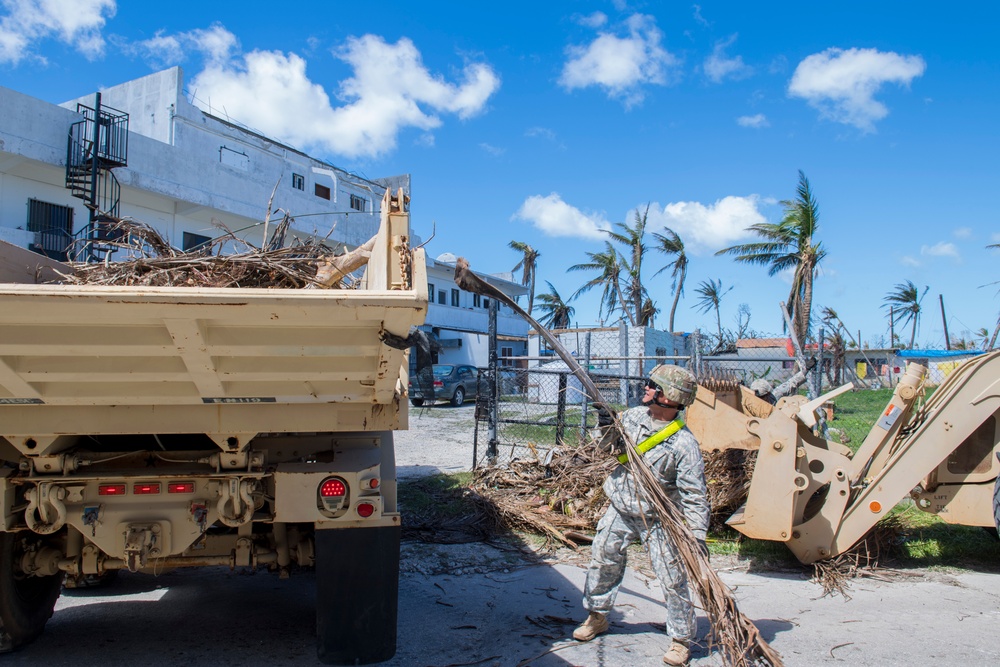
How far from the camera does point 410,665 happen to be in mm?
3662

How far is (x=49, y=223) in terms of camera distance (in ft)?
57.6

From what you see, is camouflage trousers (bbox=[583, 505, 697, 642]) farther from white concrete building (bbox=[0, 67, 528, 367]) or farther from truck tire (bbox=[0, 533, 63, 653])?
white concrete building (bbox=[0, 67, 528, 367])

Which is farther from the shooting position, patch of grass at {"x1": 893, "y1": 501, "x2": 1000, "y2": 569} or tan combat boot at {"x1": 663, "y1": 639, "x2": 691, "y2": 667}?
patch of grass at {"x1": 893, "y1": 501, "x2": 1000, "y2": 569}

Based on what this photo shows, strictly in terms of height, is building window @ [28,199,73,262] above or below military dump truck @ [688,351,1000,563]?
above

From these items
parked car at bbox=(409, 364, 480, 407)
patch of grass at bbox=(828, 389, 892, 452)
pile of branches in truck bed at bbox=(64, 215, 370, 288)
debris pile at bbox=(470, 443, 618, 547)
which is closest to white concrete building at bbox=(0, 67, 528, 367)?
parked car at bbox=(409, 364, 480, 407)

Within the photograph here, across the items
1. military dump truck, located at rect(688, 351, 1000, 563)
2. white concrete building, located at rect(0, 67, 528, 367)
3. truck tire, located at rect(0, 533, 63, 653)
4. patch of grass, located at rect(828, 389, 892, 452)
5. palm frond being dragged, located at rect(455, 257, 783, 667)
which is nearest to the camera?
palm frond being dragged, located at rect(455, 257, 783, 667)

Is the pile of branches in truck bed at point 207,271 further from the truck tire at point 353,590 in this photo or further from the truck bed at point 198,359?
the truck tire at point 353,590

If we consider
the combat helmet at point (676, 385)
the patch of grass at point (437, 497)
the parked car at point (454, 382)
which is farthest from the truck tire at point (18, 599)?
the parked car at point (454, 382)

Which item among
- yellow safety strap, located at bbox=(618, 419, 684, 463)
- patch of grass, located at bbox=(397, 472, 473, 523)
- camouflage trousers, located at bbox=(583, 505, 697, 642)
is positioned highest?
yellow safety strap, located at bbox=(618, 419, 684, 463)

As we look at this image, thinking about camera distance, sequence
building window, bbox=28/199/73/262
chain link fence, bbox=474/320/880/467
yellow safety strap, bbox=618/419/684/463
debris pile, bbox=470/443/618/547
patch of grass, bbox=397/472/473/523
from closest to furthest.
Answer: yellow safety strap, bbox=618/419/684/463, debris pile, bbox=470/443/618/547, patch of grass, bbox=397/472/473/523, chain link fence, bbox=474/320/880/467, building window, bbox=28/199/73/262

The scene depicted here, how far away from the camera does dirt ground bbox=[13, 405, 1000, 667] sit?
3.83 metres

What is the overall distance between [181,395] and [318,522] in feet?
3.03

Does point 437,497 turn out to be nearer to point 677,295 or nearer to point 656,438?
point 656,438

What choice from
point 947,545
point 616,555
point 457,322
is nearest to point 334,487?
point 616,555
